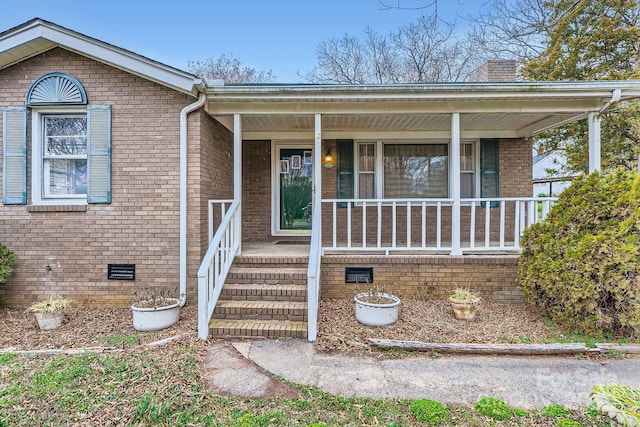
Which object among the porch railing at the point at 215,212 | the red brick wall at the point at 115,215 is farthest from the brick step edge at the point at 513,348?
the red brick wall at the point at 115,215

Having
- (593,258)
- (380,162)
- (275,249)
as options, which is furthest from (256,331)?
(380,162)

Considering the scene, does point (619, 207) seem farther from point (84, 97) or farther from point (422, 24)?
point (422, 24)

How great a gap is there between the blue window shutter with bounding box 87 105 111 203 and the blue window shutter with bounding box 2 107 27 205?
37.4 inches

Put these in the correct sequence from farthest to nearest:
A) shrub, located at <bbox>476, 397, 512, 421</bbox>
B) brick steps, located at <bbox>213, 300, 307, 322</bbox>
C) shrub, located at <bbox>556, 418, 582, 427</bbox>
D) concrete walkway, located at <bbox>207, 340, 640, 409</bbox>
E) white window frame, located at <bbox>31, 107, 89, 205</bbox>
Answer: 1. white window frame, located at <bbox>31, 107, 89, 205</bbox>
2. brick steps, located at <bbox>213, 300, 307, 322</bbox>
3. concrete walkway, located at <bbox>207, 340, 640, 409</bbox>
4. shrub, located at <bbox>476, 397, 512, 421</bbox>
5. shrub, located at <bbox>556, 418, 582, 427</bbox>

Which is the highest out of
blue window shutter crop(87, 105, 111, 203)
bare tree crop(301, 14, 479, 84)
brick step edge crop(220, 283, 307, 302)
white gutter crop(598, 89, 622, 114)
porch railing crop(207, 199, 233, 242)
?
bare tree crop(301, 14, 479, 84)

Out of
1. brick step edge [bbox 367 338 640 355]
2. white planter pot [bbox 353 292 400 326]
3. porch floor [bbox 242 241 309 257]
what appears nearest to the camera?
brick step edge [bbox 367 338 640 355]

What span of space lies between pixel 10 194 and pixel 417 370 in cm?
606

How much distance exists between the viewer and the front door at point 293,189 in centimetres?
724

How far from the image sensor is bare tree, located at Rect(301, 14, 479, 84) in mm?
16531

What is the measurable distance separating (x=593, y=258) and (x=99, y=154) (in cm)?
663

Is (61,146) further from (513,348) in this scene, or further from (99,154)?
(513,348)

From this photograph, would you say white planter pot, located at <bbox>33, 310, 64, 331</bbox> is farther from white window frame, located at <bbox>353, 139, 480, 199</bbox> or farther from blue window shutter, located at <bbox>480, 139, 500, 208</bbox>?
blue window shutter, located at <bbox>480, 139, 500, 208</bbox>

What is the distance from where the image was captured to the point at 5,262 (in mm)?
4664

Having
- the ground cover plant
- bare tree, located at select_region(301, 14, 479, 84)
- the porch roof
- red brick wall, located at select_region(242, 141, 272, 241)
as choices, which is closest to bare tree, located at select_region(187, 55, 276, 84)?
bare tree, located at select_region(301, 14, 479, 84)
